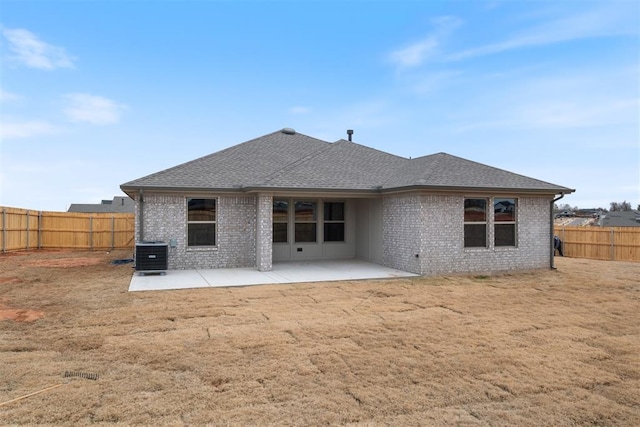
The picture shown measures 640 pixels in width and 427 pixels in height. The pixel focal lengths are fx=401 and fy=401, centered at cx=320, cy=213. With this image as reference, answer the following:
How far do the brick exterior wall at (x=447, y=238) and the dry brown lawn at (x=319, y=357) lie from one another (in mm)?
2284

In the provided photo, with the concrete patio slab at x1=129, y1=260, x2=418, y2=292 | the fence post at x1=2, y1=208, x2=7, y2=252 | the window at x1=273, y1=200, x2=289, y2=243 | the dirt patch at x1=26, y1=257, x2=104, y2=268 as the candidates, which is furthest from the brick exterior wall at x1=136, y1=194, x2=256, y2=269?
the fence post at x1=2, y1=208, x2=7, y2=252

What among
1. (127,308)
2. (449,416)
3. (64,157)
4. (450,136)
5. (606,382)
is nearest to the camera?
(449,416)

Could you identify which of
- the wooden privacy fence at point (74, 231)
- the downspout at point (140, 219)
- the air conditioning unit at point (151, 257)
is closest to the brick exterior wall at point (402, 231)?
the air conditioning unit at point (151, 257)

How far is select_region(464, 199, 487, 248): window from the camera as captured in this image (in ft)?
39.4

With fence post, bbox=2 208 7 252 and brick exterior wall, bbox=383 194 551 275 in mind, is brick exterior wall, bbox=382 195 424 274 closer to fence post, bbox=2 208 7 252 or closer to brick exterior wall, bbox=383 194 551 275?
brick exterior wall, bbox=383 194 551 275

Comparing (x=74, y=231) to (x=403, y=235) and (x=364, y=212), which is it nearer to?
(x=364, y=212)

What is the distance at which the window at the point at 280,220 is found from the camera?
1411 cm

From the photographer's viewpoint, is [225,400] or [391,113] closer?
[225,400]

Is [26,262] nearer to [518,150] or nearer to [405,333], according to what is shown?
[405,333]

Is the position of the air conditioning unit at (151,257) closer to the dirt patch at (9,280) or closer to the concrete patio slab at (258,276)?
the concrete patio slab at (258,276)

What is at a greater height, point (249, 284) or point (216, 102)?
point (216, 102)

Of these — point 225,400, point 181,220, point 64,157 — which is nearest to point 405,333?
point 225,400

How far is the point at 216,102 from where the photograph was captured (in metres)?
17.6

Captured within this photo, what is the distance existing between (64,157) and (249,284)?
14.7 m
